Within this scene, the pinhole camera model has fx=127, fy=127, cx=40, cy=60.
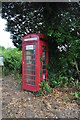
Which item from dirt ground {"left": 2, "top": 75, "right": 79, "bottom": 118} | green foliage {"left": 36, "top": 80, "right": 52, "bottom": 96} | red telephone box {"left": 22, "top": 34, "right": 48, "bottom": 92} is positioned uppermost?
red telephone box {"left": 22, "top": 34, "right": 48, "bottom": 92}

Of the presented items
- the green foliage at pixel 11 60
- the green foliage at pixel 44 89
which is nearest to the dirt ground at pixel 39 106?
the green foliage at pixel 44 89

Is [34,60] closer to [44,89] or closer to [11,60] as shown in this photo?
[44,89]

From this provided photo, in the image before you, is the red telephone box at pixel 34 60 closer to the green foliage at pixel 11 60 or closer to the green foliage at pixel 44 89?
the green foliage at pixel 44 89

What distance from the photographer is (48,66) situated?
4586 millimetres

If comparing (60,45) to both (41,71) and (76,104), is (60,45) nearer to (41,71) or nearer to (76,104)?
(41,71)

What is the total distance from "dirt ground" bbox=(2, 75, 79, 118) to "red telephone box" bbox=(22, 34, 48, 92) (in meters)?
0.44

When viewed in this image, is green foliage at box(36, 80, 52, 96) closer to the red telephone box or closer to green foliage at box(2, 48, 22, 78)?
the red telephone box

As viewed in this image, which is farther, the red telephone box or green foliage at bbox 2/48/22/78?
green foliage at bbox 2/48/22/78

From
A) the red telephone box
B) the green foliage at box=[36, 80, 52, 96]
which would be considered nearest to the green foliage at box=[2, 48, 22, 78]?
the red telephone box

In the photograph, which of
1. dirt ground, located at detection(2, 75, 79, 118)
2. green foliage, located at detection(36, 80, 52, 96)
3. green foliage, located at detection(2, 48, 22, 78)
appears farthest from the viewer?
green foliage, located at detection(2, 48, 22, 78)

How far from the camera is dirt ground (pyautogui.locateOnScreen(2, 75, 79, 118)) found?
10.1 feet

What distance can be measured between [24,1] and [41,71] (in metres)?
2.82

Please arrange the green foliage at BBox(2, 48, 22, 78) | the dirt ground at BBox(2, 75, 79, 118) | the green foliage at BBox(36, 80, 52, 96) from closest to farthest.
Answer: the dirt ground at BBox(2, 75, 79, 118), the green foliage at BBox(36, 80, 52, 96), the green foliage at BBox(2, 48, 22, 78)

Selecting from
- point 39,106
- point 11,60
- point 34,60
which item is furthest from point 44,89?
point 11,60
